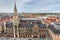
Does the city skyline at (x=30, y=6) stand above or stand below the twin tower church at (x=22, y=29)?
above

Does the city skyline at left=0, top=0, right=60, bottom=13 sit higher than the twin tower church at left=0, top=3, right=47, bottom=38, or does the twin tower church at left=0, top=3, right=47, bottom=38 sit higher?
the city skyline at left=0, top=0, right=60, bottom=13

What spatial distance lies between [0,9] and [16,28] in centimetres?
90

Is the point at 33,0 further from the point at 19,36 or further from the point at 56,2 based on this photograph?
the point at 19,36

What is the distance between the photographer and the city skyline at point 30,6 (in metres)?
3.62

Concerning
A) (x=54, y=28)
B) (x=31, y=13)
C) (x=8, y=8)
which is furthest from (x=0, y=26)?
(x=54, y=28)

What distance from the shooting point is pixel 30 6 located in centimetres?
364

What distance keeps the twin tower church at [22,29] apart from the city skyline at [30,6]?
222 millimetres

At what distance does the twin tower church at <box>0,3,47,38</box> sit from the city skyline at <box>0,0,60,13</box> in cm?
22

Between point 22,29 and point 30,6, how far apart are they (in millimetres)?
870

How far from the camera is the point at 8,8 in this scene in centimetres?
365

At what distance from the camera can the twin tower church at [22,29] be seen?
11.7 feet

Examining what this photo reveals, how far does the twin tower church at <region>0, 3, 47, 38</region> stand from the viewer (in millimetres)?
3576

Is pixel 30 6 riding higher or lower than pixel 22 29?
higher

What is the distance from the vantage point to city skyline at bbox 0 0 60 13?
3.62 meters
